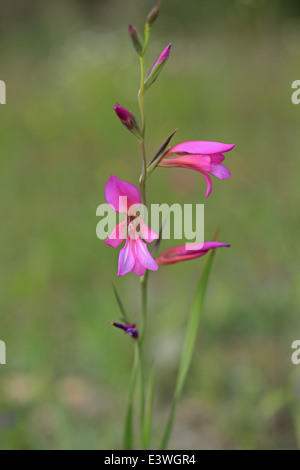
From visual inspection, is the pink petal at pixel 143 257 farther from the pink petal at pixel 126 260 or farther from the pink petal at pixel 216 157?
the pink petal at pixel 216 157

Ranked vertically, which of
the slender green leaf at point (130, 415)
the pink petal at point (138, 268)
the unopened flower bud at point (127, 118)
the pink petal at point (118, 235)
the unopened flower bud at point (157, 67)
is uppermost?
the unopened flower bud at point (157, 67)

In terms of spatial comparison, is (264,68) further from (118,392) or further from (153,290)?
(118,392)

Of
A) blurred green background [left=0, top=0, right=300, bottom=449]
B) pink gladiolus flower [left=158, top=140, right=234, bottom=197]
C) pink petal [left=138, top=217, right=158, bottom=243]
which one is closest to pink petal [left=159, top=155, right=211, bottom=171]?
pink gladiolus flower [left=158, top=140, right=234, bottom=197]

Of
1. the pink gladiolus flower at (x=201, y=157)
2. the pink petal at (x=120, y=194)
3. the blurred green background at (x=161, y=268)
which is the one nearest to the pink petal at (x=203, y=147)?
the pink gladiolus flower at (x=201, y=157)

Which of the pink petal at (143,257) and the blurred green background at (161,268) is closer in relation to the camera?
the pink petal at (143,257)

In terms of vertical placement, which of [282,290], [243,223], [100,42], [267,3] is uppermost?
[100,42]

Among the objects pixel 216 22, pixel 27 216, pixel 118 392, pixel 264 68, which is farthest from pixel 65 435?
pixel 216 22

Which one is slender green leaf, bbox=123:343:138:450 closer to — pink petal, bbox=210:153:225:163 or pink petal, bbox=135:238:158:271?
pink petal, bbox=135:238:158:271

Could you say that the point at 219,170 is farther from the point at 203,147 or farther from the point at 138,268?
the point at 138,268
